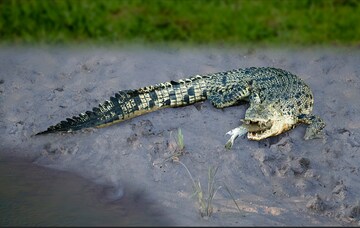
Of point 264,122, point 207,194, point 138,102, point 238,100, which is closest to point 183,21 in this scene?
point 238,100

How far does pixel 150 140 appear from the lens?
6055 millimetres

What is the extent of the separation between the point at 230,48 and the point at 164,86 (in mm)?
1718

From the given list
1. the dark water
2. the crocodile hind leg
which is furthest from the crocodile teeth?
the dark water

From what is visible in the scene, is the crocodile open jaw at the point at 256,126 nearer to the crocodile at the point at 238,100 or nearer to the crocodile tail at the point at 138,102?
the crocodile at the point at 238,100

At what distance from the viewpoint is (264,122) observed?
6180mm

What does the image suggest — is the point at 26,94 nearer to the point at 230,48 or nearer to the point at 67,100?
the point at 67,100

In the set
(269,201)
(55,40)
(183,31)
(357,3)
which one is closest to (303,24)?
(357,3)

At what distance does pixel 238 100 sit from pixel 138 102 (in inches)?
42.2

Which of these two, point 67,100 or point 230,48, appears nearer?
point 67,100

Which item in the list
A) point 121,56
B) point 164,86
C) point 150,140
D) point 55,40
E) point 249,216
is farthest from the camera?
point 55,40

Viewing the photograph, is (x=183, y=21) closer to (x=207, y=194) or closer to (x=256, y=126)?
(x=256, y=126)

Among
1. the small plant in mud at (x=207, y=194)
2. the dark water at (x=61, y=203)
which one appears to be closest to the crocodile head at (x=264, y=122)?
the small plant in mud at (x=207, y=194)

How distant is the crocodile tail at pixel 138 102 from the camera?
6.30m

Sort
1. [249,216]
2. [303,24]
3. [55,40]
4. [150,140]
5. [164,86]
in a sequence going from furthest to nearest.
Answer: [303,24] → [55,40] → [164,86] → [150,140] → [249,216]
